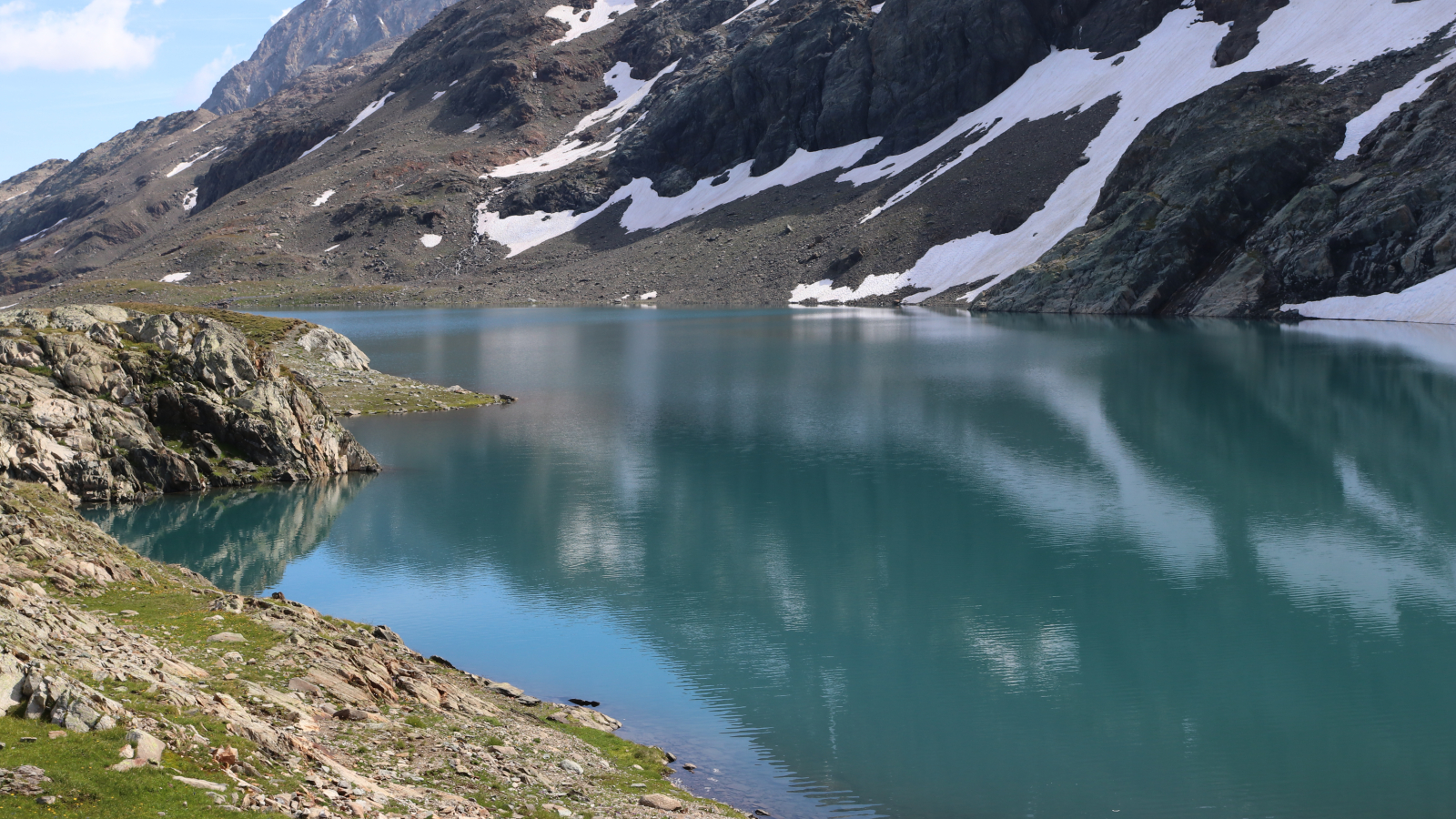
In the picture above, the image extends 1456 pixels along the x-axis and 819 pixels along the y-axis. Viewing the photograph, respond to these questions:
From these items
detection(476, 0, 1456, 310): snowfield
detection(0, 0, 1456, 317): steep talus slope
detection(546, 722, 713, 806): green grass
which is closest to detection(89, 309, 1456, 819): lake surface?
detection(546, 722, 713, 806): green grass

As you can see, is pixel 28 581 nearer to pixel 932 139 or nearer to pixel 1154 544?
pixel 1154 544

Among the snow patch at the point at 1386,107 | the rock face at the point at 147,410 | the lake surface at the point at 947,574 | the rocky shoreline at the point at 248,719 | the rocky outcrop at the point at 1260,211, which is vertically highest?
the snow patch at the point at 1386,107

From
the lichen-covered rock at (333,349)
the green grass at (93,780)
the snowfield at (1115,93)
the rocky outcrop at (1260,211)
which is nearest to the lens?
the green grass at (93,780)

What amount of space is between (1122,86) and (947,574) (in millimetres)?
133051

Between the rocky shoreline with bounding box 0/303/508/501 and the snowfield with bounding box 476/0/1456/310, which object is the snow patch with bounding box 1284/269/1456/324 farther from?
the rocky shoreline with bounding box 0/303/508/501

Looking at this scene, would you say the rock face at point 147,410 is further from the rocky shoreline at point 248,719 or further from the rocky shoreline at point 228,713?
the rocky shoreline at point 248,719

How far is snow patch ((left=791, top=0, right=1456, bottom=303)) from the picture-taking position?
4537 inches

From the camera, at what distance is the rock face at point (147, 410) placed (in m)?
32.9

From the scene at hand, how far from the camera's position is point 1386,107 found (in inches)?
3947

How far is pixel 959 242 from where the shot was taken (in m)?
135

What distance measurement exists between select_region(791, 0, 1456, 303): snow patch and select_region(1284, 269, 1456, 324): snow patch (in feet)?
107

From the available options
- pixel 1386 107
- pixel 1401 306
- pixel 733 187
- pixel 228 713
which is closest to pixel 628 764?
pixel 228 713

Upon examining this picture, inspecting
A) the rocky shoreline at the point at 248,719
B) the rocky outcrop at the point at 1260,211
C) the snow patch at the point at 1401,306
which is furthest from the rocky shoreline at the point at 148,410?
the rocky outcrop at the point at 1260,211

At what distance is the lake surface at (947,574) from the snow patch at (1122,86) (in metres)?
68.3
